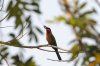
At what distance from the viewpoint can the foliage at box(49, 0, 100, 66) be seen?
351cm

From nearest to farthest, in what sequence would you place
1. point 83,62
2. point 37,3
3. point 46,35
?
point 83,62
point 46,35
point 37,3

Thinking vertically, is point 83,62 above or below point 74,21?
below

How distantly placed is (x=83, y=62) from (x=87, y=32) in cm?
33

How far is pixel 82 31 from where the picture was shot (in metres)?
4.04

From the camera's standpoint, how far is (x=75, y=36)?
3.97 m

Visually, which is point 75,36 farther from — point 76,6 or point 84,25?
point 76,6

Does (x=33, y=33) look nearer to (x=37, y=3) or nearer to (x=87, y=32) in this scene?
(x=37, y=3)

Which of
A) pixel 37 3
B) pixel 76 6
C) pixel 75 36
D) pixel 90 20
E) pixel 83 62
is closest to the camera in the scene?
pixel 83 62

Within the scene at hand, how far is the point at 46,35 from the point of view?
17.1 ft

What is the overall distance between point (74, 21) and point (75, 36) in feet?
0.60

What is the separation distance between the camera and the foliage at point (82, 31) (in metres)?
3.51

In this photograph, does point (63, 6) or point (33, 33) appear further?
point (33, 33)

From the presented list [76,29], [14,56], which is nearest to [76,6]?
[76,29]

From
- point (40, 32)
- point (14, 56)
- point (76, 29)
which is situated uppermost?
point (76, 29)
